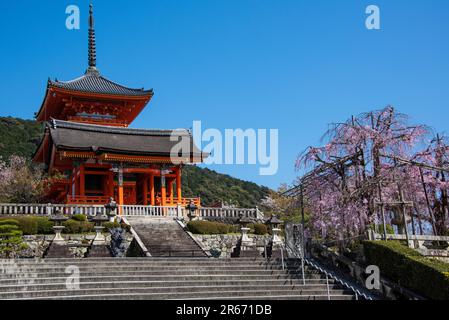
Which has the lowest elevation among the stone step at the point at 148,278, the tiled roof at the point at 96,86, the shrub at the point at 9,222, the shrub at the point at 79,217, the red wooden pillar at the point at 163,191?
the stone step at the point at 148,278

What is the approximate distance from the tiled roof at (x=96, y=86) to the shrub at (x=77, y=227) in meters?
15.3

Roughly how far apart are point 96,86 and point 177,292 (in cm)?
2960

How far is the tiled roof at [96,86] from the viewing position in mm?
41353

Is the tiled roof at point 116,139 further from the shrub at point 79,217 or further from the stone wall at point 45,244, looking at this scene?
the stone wall at point 45,244

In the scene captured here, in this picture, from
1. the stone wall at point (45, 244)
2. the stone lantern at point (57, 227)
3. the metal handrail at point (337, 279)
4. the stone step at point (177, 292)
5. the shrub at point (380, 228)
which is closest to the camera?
the stone step at point (177, 292)

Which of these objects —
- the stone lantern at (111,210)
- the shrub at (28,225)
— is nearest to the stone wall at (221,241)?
the stone lantern at (111,210)

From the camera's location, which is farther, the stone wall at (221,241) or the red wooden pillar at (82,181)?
the red wooden pillar at (82,181)

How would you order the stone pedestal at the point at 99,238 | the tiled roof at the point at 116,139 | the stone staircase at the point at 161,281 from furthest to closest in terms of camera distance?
the tiled roof at the point at 116,139 < the stone pedestal at the point at 99,238 < the stone staircase at the point at 161,281

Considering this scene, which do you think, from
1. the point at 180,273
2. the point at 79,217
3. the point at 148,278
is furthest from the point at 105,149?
the point at 148,278

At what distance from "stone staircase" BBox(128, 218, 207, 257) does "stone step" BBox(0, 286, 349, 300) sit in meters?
7.75

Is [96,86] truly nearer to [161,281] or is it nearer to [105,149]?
[105,149]

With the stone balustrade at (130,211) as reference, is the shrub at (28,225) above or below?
below

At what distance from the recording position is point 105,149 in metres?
34.3
